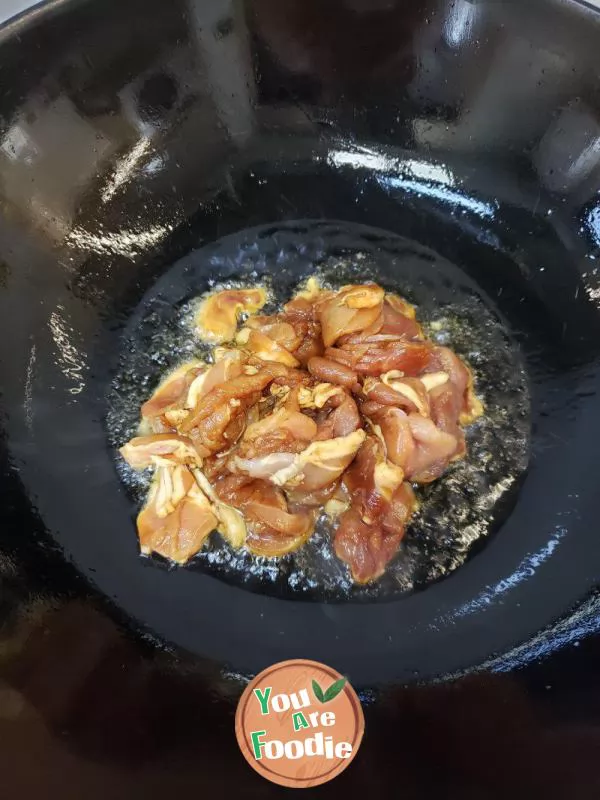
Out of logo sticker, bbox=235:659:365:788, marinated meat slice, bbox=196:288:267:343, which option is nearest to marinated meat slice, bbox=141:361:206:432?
marinated meat slice, bbox=196:288:267:343

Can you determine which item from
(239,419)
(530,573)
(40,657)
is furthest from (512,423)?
(40,657)

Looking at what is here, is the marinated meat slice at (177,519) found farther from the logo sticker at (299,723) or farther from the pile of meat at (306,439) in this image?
the logo sticker at (299,723)

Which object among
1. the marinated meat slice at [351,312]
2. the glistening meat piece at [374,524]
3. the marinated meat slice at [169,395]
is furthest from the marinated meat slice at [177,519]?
the marinated meat slice at [351,312]

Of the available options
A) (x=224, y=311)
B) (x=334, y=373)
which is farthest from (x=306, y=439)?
(x=224, y=311)

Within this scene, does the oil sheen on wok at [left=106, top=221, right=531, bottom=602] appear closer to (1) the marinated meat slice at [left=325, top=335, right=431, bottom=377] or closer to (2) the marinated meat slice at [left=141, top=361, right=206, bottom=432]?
(2) the marinated meat slice at [left=141, top=361, right=206, bottom=432]

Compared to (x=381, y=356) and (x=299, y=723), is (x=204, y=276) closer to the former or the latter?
(x=381, y=356)

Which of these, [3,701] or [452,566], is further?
[452,566]

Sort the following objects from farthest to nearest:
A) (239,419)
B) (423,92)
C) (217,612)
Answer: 1. (423,92)
2. (239,419)
3. (217,612)

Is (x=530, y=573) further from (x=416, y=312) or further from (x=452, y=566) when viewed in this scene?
(x=416, y=312)
